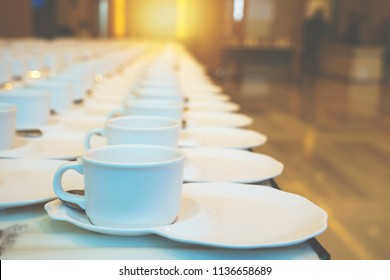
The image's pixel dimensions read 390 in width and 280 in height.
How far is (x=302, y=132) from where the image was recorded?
15.8ft

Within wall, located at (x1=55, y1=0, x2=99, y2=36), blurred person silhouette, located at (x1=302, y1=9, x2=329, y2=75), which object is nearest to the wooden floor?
blurred person silhouette, located at (x1=302, y1=9, x2=329, y2=75)

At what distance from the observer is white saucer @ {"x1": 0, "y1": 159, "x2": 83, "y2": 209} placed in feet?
2.06

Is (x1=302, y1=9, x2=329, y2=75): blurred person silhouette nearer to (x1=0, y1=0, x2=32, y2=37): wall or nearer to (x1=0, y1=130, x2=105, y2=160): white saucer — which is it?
(x1=0, y1=0, x2=32, y2=37): wall

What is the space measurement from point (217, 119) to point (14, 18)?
21.1ft

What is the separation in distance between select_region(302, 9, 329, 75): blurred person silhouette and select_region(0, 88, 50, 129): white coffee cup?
11.1 m

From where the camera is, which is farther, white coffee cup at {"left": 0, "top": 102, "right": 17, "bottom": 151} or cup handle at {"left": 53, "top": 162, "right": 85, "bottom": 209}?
white coffee cup at {"left": 0, "top": 102, "right": 17, "bottom": 151}

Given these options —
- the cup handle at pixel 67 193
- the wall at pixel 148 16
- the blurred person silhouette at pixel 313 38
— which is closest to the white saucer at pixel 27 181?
the cup handle at pixel 67 193

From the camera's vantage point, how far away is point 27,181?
720 mm

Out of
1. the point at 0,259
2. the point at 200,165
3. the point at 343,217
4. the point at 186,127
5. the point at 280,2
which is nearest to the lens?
the point at 0,259

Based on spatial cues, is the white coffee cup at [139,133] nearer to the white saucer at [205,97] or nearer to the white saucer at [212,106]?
the white saucer at [212,106]

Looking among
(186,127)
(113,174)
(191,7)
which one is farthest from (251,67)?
(113,174)

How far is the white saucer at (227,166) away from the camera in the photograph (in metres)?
0.78

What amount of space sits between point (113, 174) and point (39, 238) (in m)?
0.11
